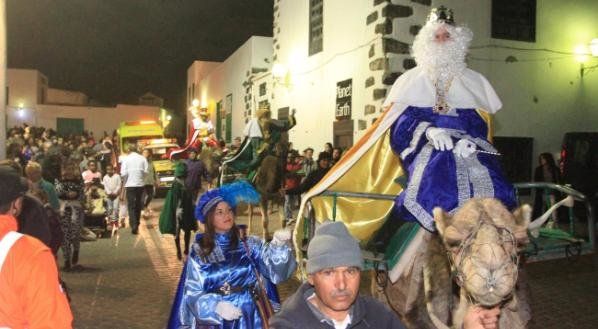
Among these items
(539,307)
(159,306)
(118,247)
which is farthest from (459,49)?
(118,247)

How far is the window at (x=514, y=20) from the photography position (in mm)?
13703

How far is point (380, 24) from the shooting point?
41.7 ft

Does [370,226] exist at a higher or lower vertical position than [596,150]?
lower

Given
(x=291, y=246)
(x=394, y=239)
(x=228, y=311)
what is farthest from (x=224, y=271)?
(x=394, y=239)

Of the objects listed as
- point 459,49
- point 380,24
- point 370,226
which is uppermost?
point 380,24

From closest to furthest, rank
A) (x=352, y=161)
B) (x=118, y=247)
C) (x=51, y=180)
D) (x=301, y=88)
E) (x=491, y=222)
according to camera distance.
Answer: (x=491, y=222) < (x=352, y=161) < (x=51, y=180) < (x=118, y=247) < (x=301, y=88)

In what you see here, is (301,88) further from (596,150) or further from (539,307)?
(539,307)

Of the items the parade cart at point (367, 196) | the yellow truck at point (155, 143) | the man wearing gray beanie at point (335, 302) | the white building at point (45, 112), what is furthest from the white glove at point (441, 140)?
the white building at point (45, 112)

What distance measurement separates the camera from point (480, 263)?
2.58 m

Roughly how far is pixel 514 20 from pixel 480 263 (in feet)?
41.5

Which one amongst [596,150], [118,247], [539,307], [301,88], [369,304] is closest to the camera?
[369,304]

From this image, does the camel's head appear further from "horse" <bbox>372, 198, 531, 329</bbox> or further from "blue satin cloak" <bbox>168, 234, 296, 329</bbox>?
"blue satin cloak" <bbox>168, 234, 296, 329</bbox>

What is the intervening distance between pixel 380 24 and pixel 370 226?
25.5 feet

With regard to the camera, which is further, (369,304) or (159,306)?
(159,306)
